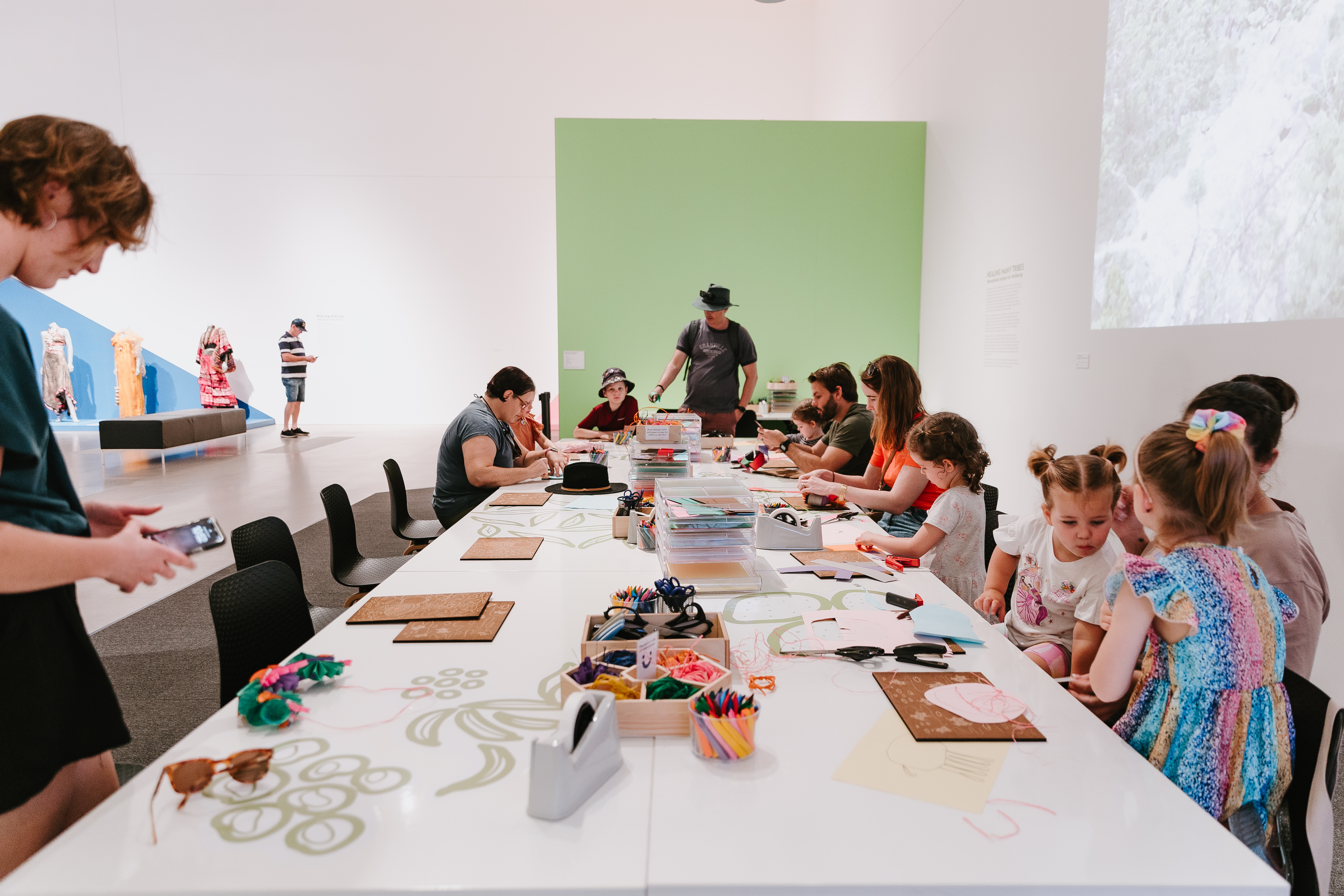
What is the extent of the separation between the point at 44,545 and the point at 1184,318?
12.0 ft

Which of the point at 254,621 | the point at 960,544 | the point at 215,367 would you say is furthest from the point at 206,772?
the point at 215,367

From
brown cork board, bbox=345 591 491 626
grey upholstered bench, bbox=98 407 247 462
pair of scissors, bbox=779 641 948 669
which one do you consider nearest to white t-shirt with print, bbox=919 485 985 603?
pair of scissors, bbox=779 641 948 669

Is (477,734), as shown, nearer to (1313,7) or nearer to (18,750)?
(18,750)

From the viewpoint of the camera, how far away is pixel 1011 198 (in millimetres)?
4750

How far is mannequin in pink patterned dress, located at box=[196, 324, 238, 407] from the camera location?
10320mm

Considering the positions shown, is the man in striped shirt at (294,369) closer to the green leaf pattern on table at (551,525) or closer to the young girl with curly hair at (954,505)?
the green leaf pattern on table at (551,525)

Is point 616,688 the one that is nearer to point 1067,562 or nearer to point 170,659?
point 1067,562

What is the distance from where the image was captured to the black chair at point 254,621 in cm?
170

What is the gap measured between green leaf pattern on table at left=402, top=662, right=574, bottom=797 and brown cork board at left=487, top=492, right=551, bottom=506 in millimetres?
1611

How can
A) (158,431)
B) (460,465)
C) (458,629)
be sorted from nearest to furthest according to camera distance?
(458,629)
(460,465)
(158,431)

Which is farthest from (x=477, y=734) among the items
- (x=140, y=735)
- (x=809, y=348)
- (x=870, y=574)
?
(x=809, y=348)

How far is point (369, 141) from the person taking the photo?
10.4 m

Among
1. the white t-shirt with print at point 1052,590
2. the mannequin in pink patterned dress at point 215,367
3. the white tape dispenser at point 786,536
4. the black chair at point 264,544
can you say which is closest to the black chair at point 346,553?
the black chair at point 264,544

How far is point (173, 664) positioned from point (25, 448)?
2.83 m
